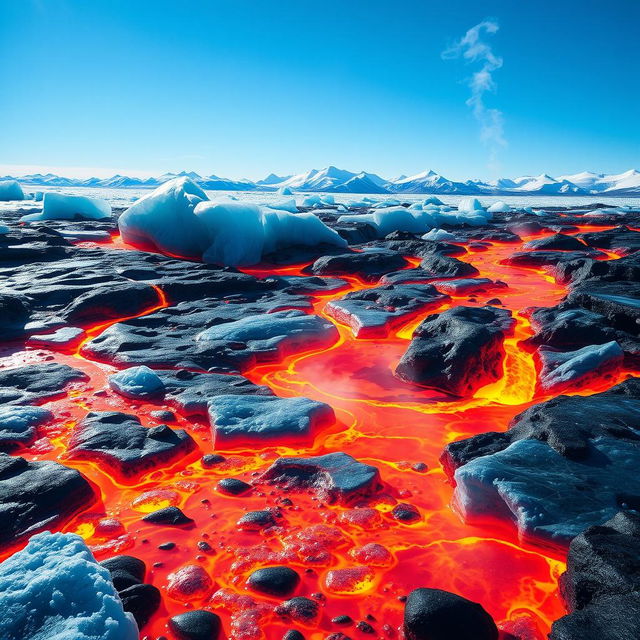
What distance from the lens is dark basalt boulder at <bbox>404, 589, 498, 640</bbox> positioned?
5.08 feet

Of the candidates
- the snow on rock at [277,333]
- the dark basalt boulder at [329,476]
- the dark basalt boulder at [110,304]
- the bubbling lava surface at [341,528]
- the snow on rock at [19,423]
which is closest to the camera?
the bubbling lava surface at [341,528]

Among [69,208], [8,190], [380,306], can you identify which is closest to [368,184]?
[8,190]

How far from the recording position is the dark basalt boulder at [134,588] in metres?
1.64

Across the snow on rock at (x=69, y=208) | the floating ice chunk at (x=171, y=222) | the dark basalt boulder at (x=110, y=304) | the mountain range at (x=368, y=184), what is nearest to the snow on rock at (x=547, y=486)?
the dark basalt boulder at (x=110, y=304)

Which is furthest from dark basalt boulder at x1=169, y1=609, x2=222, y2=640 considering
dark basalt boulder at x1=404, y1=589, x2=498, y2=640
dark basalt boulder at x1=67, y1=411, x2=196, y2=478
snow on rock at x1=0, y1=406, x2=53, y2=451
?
snow on rock at x1=0, y1=406, x2=53, y2=451

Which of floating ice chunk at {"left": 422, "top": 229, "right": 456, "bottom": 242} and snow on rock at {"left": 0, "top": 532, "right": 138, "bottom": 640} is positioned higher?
floating ice chunk at {"left": 422, "top": 229, "right": 456, "bottom": 242}

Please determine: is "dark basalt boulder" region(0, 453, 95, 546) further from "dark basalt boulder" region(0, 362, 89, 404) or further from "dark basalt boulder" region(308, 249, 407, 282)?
"dark basalt boulder" region(308, 249, 407, 282)

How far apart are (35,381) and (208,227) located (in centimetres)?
534

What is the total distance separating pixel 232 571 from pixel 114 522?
707mm

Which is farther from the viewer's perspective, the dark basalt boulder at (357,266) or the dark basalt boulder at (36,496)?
the dark basalt boulder at (357,266)

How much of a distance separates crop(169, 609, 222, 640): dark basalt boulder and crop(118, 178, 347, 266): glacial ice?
7.07 m

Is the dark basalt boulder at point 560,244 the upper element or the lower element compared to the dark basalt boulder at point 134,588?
upper

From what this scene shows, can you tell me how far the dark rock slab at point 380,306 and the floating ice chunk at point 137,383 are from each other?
234 centimetres

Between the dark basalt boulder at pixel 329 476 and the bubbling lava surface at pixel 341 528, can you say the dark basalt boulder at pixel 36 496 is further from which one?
the dark basalt boulder at pixel 329 476
